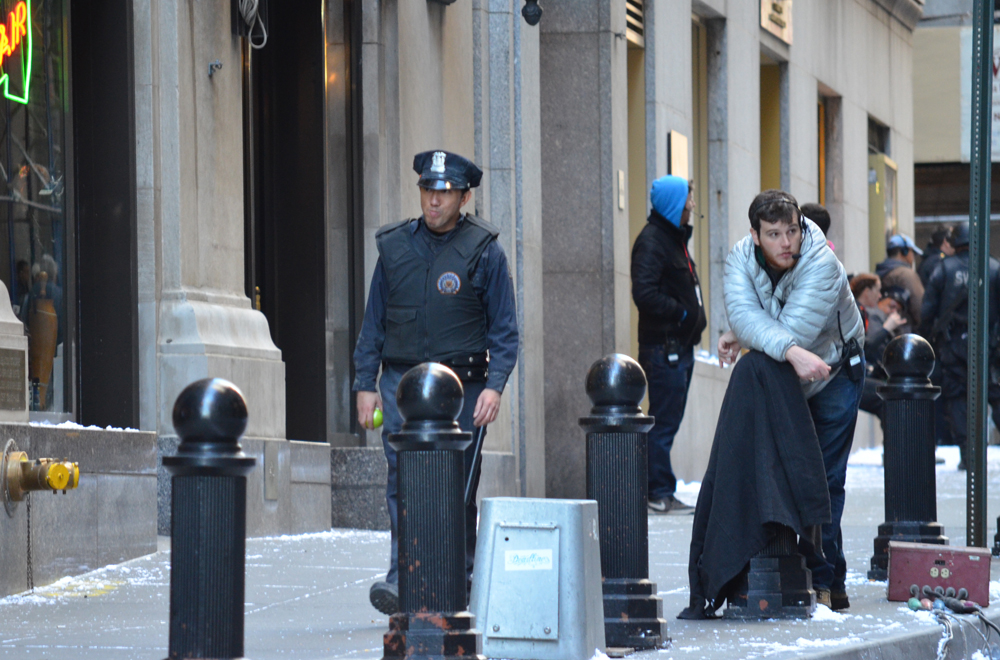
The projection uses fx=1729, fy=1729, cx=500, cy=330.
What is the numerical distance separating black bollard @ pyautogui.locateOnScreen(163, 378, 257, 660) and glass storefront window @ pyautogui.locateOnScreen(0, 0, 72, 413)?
13.7 ft

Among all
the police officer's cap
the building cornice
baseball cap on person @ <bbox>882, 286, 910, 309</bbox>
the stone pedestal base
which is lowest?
the stone pedestal base

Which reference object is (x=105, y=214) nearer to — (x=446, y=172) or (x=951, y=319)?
(x=446, y=172)

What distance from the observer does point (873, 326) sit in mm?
15617

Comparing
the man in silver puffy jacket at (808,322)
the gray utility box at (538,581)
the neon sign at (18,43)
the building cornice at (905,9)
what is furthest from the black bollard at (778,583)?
the building cornice at (905,9)

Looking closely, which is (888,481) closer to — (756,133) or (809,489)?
(809,489)

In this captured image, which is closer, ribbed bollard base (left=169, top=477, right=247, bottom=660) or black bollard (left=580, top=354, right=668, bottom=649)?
ribbed bollard base (left=169, top=477, right=247, bottom=660)

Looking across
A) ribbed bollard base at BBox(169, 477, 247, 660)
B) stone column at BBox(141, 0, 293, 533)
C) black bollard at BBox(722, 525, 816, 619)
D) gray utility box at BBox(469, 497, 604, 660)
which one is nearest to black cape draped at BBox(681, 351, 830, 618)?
black bollard at BBox(722, 525, 816, 619)

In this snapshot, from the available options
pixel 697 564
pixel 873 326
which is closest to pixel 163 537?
pixel 697 564

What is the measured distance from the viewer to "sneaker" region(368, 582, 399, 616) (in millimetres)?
6098

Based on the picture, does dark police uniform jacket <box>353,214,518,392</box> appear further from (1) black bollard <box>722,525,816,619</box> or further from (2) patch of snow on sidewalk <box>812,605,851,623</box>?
(2) patch of snow on sidewalk <box>812,605,851,623</box>

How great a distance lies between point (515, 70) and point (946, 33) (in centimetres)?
1603

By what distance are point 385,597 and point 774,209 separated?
2.08m

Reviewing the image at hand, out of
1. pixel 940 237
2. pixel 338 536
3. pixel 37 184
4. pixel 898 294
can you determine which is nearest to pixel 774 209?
pixel 37 184

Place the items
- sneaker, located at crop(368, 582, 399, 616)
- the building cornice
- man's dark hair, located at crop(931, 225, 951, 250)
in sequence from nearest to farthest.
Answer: sneaker, located at crop(368, 582, 399, 616) < man's dark hair, located at crop(931, 225, 951, 250) < the building cornice
